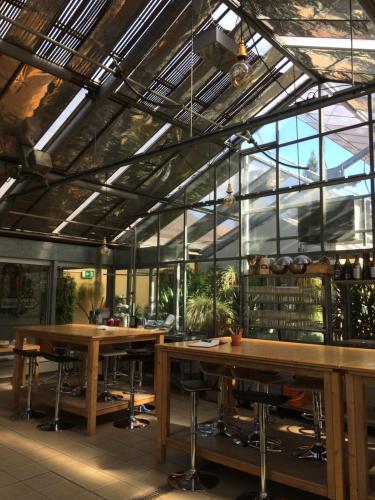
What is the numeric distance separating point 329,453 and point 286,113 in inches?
113

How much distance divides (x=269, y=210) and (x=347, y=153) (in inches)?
58.4

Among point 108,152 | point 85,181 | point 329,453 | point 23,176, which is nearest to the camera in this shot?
point 329,453

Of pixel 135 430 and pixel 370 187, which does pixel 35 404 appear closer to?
pixel 135 430

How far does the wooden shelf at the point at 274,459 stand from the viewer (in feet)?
9.61

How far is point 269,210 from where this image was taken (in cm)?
696

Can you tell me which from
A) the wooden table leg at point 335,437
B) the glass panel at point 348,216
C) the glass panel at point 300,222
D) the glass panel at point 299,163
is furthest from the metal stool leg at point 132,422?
the glass panel at point 299,163

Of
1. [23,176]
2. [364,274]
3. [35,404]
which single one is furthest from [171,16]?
[35,404]

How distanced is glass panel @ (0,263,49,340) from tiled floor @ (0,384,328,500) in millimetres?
3435

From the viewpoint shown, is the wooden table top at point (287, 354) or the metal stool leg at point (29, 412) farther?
the metal stool leg at point (29, 412)

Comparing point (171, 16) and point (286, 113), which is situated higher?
point (171, 16)

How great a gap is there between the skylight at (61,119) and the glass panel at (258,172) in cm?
310

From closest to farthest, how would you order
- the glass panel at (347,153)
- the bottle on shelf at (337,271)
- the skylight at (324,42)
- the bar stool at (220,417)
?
1. the bar stool at (220,417)
2. the skylight at (324,42)
3. the bottle on shelf at (337,271)
4. the glass panel at (347,153)

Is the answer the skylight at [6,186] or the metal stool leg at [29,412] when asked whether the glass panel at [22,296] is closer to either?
the skylight at [6,186]

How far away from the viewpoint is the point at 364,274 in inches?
211
